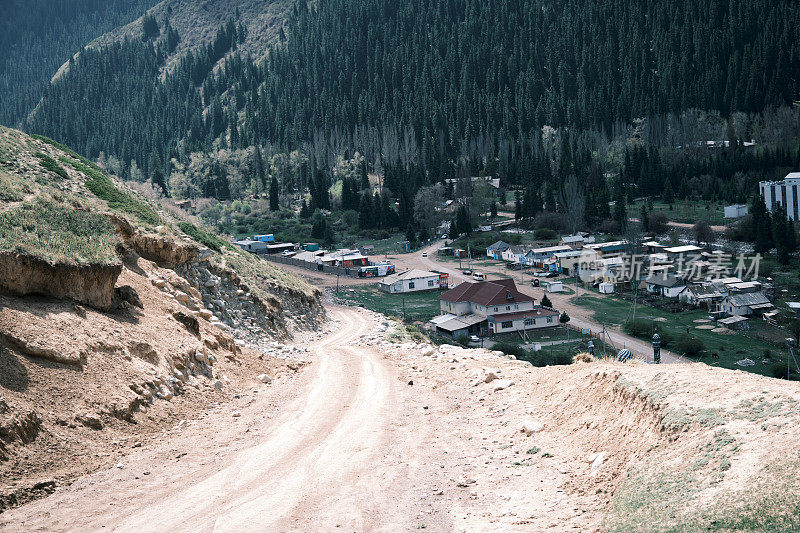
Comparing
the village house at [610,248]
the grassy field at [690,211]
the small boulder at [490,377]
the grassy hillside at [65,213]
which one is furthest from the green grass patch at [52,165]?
the grassy field at [690,211]

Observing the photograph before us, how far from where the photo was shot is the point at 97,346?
15.0m

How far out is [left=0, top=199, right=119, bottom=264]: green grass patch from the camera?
51.4ft

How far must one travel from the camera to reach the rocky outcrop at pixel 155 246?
76.2 feet

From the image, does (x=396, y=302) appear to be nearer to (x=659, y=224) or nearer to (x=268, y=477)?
(x=659, y=224)

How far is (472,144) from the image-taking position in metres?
160

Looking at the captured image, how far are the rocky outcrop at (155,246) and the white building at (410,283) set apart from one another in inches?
1830

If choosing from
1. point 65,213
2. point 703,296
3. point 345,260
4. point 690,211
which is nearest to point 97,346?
point 65,213

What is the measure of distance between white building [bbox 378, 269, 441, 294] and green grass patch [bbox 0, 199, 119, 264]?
52.2 m

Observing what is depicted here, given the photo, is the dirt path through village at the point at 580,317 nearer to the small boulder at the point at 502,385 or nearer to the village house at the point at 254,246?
the village house at the point at 254,246

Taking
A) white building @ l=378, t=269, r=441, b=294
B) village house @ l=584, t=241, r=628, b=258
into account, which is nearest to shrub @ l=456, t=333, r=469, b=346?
white building @ l=378, t=269, r=441, b=294

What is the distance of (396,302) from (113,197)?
3937 centimetres

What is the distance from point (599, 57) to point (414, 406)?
17606cm

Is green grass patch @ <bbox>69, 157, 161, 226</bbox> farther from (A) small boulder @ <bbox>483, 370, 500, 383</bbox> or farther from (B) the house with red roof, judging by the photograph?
(B) the house with red roof

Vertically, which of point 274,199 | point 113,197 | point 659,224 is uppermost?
point 274,199
